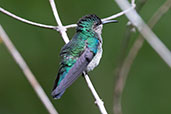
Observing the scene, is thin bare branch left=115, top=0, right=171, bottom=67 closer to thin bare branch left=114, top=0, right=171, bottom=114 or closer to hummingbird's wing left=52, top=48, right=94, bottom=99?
thin bare branch left=114, top=0, right=171, bottom=114

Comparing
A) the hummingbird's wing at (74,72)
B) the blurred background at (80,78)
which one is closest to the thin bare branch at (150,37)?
the hummingbird's wing at (74,72)

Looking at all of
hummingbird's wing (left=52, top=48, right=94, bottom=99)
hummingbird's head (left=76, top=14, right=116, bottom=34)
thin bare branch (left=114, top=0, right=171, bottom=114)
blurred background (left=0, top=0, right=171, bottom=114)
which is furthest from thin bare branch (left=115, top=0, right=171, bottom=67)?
blurred background (left=0, top=0, right=171, bottom=114)

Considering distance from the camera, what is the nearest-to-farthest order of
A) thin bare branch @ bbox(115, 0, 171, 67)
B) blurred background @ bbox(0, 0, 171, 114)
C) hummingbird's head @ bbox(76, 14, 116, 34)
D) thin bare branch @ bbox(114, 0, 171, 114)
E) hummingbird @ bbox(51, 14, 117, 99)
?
thin bare branch @ bbox(115, 0, 171, 67) < thin bare branch @ bbox(114, 0, 171, 114) < hummingbird @ bbox(51, 14, 117, 99) < hummingbird's head @ bbox(76, 14, 116, 34) < blurred background @ bbox(0, 0, 171, 114)

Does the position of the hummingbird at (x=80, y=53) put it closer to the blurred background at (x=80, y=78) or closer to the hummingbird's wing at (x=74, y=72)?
the hummingbird's wing at (x=74, y=72)

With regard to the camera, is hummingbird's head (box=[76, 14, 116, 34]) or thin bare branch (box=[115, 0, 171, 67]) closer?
thin bare branch (box=[115, 0, 171, 67])

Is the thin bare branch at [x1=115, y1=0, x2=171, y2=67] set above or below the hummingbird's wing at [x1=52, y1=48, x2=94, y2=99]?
below

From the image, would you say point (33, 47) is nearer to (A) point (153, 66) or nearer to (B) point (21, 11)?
(B) point (21, 11)
